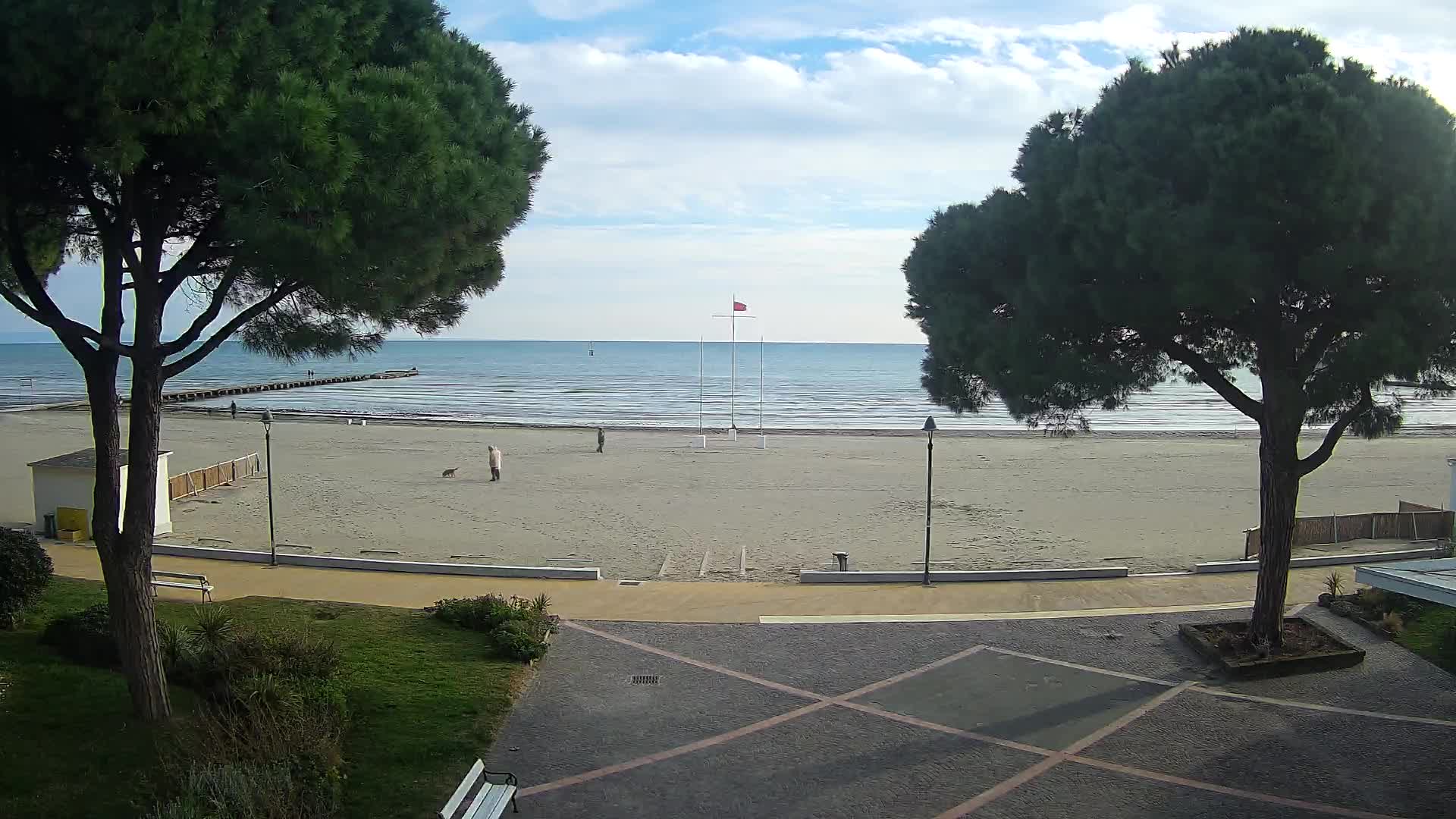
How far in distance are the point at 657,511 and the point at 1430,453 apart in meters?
34.6

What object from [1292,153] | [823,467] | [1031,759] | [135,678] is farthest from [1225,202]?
[823,467]

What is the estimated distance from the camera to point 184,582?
15.7 metres

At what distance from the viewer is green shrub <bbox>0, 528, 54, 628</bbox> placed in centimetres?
1113

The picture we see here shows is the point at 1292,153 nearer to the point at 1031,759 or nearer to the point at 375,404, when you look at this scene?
the point at 1031,759

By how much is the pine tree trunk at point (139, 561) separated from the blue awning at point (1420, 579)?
38.4 feet

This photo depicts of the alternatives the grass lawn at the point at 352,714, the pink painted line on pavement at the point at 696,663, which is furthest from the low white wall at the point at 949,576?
the grass lawn at the point at 352,714

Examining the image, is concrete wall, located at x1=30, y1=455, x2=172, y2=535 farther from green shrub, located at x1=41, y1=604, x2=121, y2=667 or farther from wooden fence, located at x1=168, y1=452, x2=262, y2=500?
green shrub, located at x1=41, y1=604, x2=121, y2=667

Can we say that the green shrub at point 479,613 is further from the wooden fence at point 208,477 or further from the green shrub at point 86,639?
the wooden fence at point 208,477

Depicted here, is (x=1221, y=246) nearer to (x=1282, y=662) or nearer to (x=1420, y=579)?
(x=1420, y=579)

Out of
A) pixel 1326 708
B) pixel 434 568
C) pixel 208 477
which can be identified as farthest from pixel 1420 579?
pixel 208 477

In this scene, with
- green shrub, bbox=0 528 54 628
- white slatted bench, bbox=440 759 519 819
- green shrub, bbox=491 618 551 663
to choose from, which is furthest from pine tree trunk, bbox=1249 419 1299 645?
green shrub, bbox=0 528 54 628

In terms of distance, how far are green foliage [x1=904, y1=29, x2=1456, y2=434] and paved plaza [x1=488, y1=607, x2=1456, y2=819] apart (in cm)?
316

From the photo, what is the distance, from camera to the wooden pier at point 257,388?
76.6 m

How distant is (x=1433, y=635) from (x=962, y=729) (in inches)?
297
